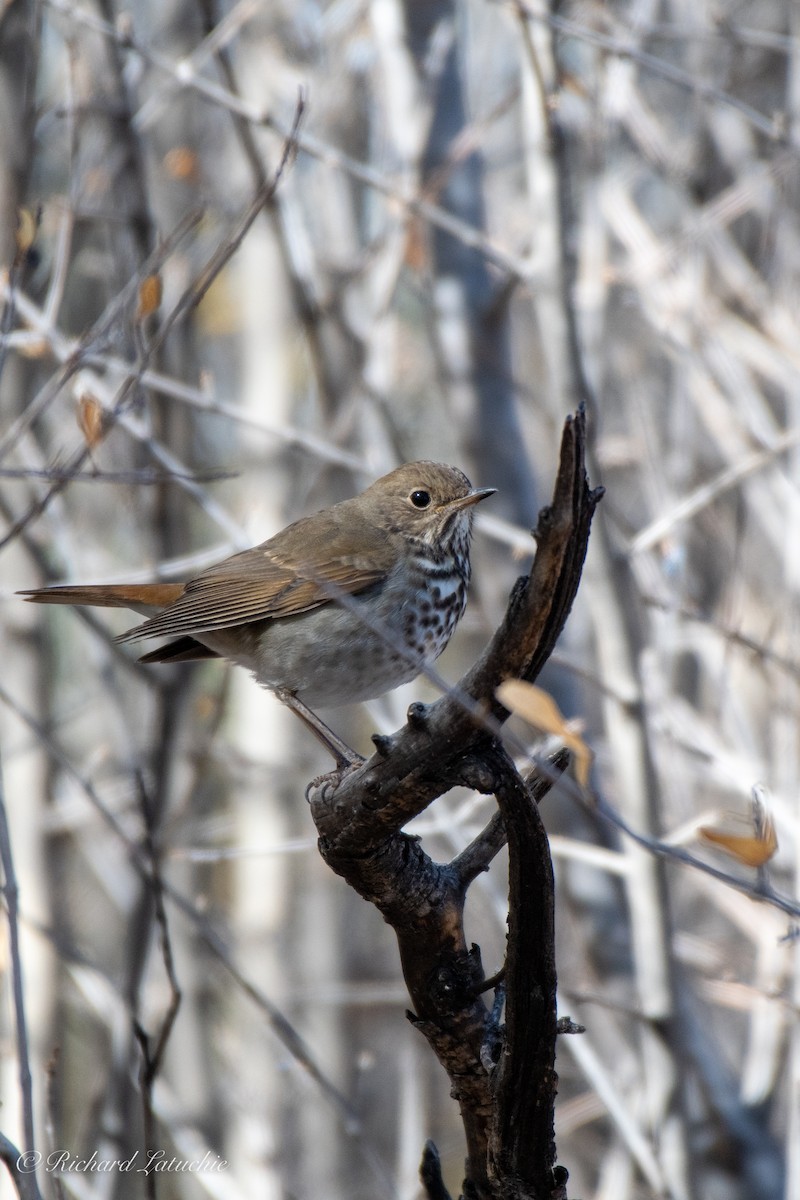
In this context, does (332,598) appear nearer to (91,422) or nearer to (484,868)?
(91,422)

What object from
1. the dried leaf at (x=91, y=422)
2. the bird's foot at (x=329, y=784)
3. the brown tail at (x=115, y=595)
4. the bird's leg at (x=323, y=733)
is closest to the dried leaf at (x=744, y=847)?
the bird's foot at (x=329, y=784)

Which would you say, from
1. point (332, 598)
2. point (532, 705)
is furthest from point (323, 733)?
point (532, 705)

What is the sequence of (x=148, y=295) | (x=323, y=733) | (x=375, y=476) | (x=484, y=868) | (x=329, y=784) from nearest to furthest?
1. (x=484, y=868)
2. (x=329, y=784)
3. (x=148, y=295)
4. (x=323, y=733)
5. (x=375, y=476)

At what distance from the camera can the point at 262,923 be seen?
6.10 m

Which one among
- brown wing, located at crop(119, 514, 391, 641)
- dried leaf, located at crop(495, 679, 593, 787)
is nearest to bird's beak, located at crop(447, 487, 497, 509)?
brown wing, located at crop(119, 514, 391, 641)

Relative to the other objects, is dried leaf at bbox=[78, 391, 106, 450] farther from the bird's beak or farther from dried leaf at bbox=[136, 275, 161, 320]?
the bird's beak

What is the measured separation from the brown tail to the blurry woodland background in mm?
278

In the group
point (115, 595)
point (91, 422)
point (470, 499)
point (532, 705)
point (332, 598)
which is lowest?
point (532, 705)

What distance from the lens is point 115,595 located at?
354cm

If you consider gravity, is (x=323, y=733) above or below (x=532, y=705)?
above

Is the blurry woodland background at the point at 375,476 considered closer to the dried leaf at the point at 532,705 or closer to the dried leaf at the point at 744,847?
the dried leaf at the point at 532,705

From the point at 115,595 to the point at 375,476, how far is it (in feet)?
4.34

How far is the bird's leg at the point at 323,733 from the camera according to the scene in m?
3.20

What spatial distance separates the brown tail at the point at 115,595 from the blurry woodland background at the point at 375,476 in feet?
0.91
